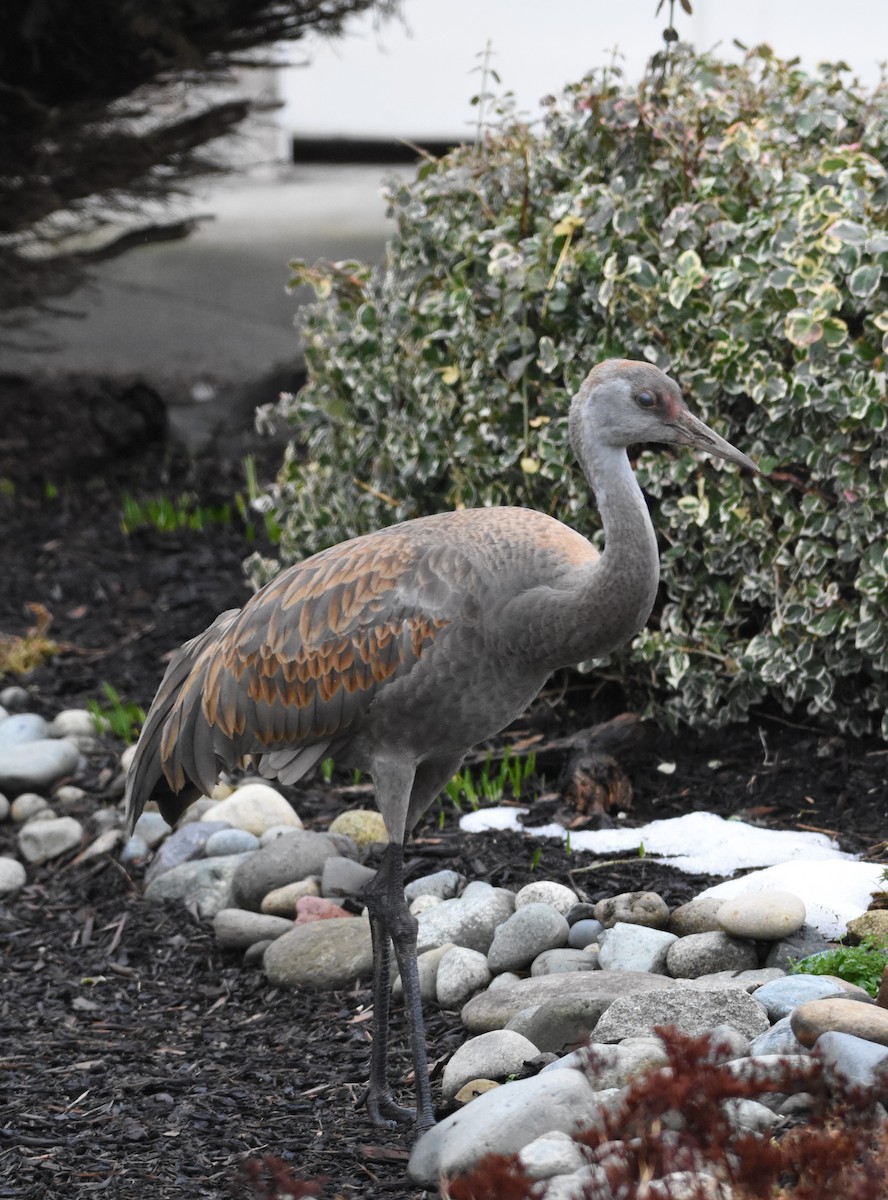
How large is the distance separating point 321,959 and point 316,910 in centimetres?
27

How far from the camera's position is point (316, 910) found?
14.9 feet

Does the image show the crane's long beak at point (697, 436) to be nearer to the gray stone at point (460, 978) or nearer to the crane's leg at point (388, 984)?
the crane's leg at point (388, 984)

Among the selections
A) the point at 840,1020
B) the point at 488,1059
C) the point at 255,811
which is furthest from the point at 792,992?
the point at 255,811

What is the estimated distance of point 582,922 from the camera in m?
4.12

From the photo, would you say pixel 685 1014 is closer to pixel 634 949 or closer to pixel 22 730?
pixel 634 949

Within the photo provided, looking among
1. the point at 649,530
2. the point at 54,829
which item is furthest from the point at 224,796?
the point at 649,530

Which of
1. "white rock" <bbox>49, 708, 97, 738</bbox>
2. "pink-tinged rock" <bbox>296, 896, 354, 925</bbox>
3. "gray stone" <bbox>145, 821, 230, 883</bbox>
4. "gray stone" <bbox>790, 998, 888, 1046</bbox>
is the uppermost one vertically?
"gray stone" <bbox>790, 998, 888, 1046</bbox>

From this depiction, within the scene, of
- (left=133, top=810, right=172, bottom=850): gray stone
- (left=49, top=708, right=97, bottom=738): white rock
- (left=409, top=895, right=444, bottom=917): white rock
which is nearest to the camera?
(left=409, top=895, right=444, bottom=917): white rock

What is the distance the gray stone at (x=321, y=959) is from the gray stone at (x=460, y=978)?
296 mm

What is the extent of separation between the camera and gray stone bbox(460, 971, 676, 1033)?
3506 millimetres

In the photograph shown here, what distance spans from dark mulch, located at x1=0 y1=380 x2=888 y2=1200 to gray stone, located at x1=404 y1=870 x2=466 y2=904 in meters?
0.10

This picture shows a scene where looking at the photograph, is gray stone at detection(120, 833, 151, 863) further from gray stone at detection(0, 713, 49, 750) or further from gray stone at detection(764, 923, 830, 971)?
gray stone at detection(764, 923, 830, 971)

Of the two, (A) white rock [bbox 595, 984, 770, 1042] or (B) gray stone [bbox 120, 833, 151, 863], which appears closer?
(A) white rock [bbox 595, 984, 770, 1042]

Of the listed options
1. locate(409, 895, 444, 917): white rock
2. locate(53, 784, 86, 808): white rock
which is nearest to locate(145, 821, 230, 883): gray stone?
locate(53, 784, 86, 808): white rock
